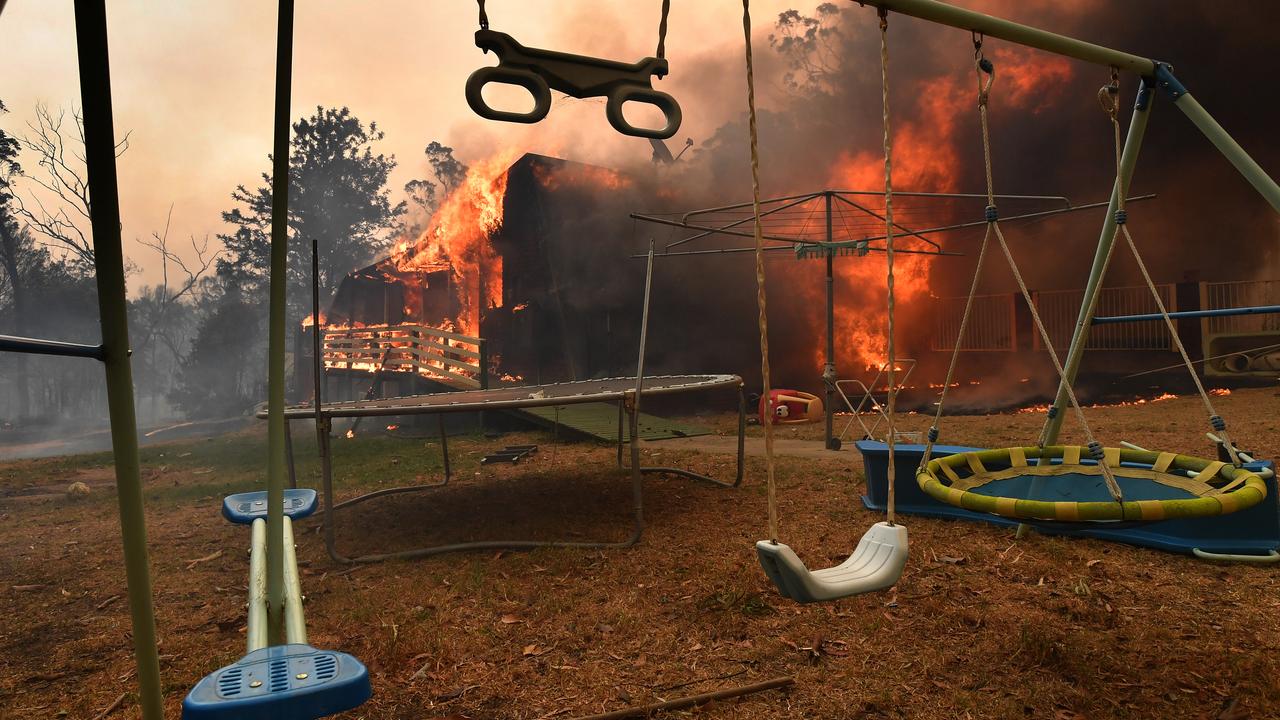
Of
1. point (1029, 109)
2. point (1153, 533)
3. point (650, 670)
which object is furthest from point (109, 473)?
point (1029, 109)

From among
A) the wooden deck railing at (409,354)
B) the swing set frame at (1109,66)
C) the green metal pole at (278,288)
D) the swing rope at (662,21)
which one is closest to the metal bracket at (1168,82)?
the swing set frame at (1109,66)

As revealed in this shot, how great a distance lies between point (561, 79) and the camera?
8.09 feet

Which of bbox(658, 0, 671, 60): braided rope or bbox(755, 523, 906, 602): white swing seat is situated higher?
bbox(658, 0, 671, 60): braided rope

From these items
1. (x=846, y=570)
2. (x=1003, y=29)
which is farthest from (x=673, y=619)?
(x=1003, y=29)

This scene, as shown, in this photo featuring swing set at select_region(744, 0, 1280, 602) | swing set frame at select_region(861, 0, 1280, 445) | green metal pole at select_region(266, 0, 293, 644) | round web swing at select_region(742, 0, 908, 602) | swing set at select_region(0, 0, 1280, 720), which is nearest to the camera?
swing set at select_region(0, 0, 1280, 720)

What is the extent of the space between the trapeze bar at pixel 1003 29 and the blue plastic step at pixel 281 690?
A: 2637 mm

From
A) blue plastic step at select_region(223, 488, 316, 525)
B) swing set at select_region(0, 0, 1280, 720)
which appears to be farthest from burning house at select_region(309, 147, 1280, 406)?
blue plastic step at select_region(223, 488, 316, 525)

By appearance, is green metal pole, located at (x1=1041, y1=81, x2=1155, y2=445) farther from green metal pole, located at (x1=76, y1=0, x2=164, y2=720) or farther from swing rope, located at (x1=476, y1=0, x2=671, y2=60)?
green metal pole, located at (x1=76, y1=0, x2=164, y2=720)

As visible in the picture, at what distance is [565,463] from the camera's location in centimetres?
846

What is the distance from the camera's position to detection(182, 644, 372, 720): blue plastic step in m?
1.33

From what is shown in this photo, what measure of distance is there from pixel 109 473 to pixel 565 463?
20.5 ft

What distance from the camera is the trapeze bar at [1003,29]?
273 cm

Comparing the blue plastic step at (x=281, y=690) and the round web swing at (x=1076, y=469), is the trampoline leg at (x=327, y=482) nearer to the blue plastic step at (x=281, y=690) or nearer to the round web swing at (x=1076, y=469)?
the blue plastic step at (x=281, y=690)

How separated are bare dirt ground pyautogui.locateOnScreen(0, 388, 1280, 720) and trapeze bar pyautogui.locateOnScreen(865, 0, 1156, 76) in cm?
257
